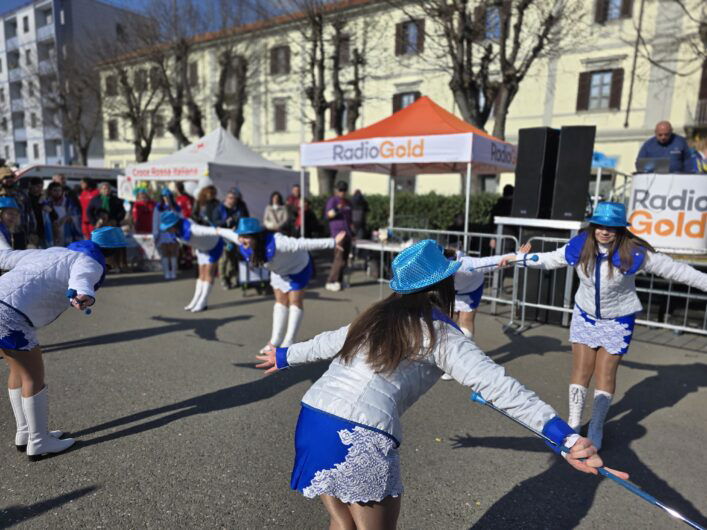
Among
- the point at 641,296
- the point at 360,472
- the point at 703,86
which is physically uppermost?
the point at 703,86

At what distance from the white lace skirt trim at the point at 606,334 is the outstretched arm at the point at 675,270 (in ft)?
1.40

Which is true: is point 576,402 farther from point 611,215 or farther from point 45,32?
point 45,32


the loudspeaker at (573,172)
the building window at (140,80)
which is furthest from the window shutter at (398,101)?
the loudspeaker at (573,172)

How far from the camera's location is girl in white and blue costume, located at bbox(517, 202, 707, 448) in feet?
10.4

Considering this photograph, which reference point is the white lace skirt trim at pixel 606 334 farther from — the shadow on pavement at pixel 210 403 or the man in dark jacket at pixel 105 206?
the man in dark jacket at pixel 105 206

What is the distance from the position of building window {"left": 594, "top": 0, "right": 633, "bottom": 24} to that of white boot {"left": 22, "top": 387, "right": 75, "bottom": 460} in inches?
933

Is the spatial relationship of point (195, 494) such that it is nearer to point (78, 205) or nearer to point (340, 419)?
point (340, 419)

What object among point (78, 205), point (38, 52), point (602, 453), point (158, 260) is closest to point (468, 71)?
point (158, 260)

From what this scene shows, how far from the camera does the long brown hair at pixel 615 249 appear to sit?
10.4 feet

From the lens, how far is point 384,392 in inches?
67.8

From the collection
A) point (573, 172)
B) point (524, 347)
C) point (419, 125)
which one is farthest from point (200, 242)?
point (573, 172)

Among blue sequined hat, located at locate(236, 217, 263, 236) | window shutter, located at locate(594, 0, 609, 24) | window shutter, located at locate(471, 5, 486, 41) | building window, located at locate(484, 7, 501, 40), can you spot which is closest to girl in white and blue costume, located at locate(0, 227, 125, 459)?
blue sequined hat, located at locate(236, 217, 263, 236)

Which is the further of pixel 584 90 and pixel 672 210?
pixel 584 90

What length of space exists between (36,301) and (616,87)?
76.4ft
